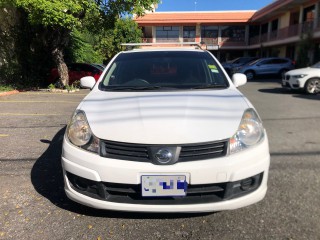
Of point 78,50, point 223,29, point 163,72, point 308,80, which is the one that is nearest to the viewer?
point 163,72

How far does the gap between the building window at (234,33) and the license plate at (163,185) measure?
40.0 metres

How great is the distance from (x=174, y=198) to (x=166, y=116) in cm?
67

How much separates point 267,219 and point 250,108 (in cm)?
102

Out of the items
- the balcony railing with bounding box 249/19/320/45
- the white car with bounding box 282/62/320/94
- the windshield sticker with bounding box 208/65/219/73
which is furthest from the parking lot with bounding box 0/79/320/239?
the balcony railing with bounding box 249/19/320/45

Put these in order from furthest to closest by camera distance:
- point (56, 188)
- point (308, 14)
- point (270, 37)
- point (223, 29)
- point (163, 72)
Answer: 1. point (223, 29)
2. point (270, 37)
3. point (308, 14)
4. point (163, 72)
5. point (56, 188)

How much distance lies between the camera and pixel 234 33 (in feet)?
133

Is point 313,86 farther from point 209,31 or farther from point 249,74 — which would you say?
→ point 209,31

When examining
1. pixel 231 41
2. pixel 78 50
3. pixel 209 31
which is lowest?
pixel 78 50

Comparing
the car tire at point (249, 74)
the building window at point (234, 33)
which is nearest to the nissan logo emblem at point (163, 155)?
the car tire at point (249, 74)

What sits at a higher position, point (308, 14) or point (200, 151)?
point (308, 14)

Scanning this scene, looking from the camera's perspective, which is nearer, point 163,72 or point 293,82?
point 163,72

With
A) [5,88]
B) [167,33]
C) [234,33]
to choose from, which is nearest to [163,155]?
[5,88]

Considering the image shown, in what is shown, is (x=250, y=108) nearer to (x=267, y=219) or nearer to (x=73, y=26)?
(x=267, y=219)

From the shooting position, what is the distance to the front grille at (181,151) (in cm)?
252
